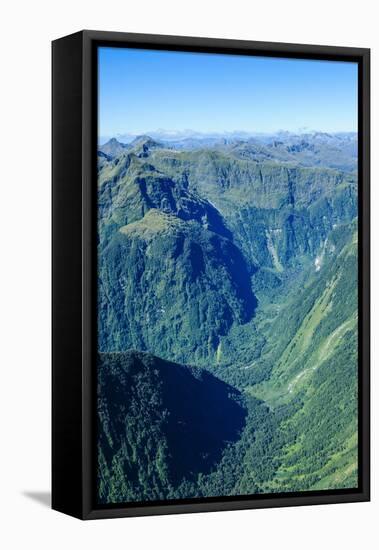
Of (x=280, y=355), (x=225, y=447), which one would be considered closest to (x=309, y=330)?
(x=280, y=355)

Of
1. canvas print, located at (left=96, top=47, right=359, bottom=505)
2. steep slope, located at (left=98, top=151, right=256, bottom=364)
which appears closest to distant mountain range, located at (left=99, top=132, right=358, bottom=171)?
canvas print, located at (left=96, top=47, right=359, bottom=505)

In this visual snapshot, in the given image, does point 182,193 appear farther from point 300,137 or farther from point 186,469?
point 186,469

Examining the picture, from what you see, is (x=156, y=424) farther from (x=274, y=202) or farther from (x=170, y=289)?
(x=274, y=202)

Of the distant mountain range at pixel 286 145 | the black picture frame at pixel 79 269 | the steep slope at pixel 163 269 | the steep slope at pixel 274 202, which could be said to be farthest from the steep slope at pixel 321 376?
the distant mountain range at pixel 286 145

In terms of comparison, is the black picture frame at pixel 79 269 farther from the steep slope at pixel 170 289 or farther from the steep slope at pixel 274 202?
the steep slope at pixel 274 202

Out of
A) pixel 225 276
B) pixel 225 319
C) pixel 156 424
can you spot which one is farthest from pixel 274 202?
pixel 156 424

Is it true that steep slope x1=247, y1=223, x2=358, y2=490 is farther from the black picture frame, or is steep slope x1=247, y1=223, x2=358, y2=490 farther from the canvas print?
the black picture frame
